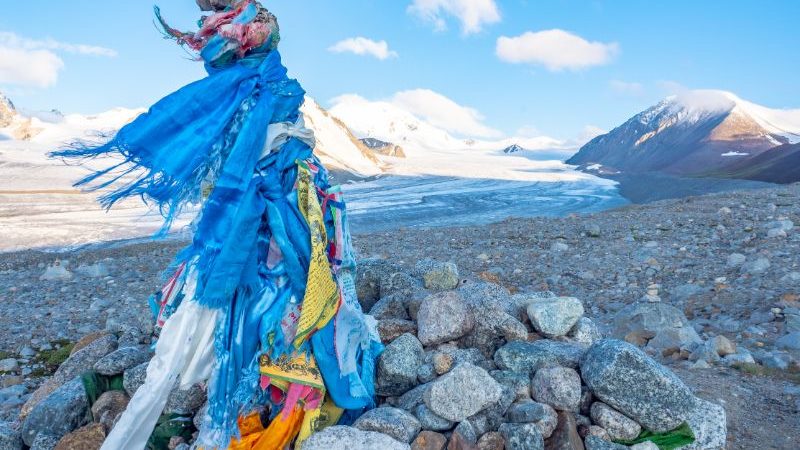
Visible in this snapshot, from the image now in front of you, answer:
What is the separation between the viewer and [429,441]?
2.44 m

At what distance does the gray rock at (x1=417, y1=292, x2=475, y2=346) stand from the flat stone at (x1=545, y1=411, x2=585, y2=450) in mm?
742

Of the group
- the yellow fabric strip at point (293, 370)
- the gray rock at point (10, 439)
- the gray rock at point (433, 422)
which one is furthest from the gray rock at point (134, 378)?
the gray rock at point (433, 422)

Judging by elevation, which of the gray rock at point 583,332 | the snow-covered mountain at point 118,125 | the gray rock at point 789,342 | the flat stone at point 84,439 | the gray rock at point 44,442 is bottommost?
the gray rock at point 789,342

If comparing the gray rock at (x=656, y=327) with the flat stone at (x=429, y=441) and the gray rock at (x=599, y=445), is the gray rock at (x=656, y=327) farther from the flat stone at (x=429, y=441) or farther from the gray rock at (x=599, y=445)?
the flat stone at (x=429, y=441)

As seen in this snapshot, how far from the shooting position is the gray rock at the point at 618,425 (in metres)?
2.57

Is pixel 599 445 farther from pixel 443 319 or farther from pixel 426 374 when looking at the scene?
pixel 443 319

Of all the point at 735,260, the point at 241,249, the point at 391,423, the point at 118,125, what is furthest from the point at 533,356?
the point at 118,125

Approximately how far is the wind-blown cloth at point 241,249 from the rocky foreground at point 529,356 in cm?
33

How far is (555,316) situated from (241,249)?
198cm

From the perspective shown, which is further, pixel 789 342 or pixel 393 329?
pixel 789 342

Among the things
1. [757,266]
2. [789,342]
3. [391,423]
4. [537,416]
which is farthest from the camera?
[757,266]

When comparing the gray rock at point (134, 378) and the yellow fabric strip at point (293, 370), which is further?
the gray rock at point (134, 378)

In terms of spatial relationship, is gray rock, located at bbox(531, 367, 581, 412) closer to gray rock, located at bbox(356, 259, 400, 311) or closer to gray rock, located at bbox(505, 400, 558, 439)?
gray rock, located at bbox(505, 400, 558, 439)

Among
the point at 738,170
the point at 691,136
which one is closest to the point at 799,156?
the point at 738,170
